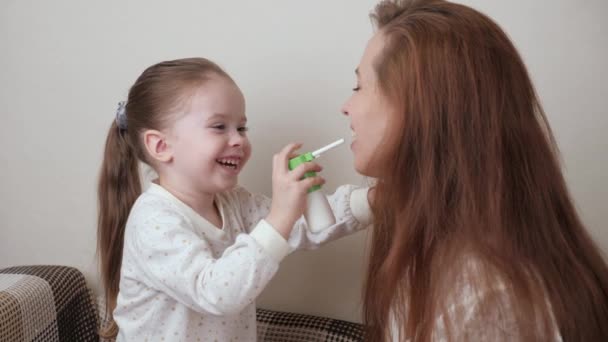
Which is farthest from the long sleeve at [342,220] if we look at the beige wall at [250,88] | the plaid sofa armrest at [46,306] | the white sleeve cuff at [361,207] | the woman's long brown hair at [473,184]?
the plaid sofa armrest at [46,306]

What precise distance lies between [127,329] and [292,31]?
66 centimetres

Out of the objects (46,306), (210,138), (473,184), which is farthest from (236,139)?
(46,306)

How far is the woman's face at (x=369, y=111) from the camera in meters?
0.77

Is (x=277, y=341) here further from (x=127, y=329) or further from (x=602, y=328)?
(x=602, y=328)

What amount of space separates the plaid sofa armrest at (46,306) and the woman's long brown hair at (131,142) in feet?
0.32

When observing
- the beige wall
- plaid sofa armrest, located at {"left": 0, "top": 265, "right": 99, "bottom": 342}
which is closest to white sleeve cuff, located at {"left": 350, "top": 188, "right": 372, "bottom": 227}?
the beige wall

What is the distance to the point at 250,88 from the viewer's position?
1157 mm

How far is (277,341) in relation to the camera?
1141 millimetres

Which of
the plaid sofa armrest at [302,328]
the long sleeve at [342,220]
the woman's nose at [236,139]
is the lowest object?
the plaid sofa armrest at [302,328]

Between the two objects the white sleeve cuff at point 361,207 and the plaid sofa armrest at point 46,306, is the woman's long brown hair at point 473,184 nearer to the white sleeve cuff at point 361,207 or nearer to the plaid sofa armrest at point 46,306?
the white sleeve cuff at point 361,207

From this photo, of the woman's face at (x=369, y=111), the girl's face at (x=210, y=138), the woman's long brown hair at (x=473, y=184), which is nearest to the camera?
the woman's long brown hair at (x=473, y=184)

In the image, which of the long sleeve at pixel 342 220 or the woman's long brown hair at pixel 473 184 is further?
the long sleeve at pixel 342 220

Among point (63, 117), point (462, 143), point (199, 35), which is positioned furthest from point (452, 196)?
point (63, 117)

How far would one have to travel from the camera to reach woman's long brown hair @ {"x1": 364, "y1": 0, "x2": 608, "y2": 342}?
2.21ft
